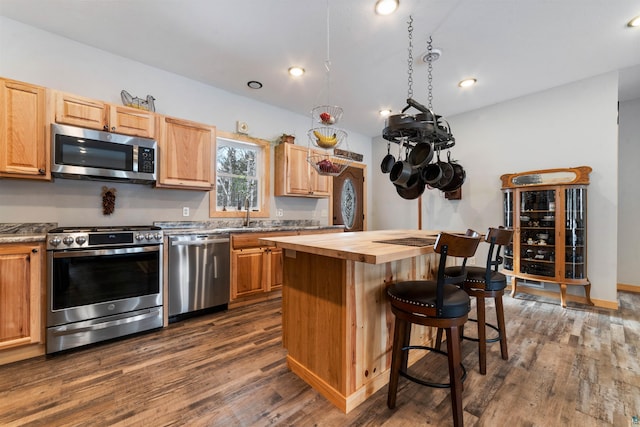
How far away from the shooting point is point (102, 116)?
100 inches

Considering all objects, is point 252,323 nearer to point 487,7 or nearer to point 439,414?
point 439,414

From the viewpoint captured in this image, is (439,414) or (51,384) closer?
(439,414)

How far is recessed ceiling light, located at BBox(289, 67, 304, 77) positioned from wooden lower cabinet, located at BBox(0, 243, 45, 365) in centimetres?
289

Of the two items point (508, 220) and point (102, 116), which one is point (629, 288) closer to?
point (508, 220)

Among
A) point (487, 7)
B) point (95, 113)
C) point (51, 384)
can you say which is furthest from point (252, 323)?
point (487, 7)

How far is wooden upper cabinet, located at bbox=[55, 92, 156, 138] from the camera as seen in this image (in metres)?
2.38

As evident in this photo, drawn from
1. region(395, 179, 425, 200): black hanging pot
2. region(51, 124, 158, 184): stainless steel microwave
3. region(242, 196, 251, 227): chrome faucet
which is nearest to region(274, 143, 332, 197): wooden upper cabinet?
region(242, 196, 251, 227): chrome faucet

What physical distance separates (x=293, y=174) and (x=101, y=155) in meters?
2.33

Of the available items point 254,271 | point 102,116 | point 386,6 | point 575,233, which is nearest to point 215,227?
point 254,271

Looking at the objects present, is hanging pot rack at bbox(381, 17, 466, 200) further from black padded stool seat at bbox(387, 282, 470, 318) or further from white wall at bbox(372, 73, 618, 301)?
white wall at bbox(372, 73, 618, 301)

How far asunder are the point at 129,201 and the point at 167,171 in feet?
1.81

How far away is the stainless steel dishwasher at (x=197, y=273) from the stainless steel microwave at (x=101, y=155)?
766 millimetres

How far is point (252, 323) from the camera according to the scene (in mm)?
2787

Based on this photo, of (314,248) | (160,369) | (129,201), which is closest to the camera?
(314,248)
